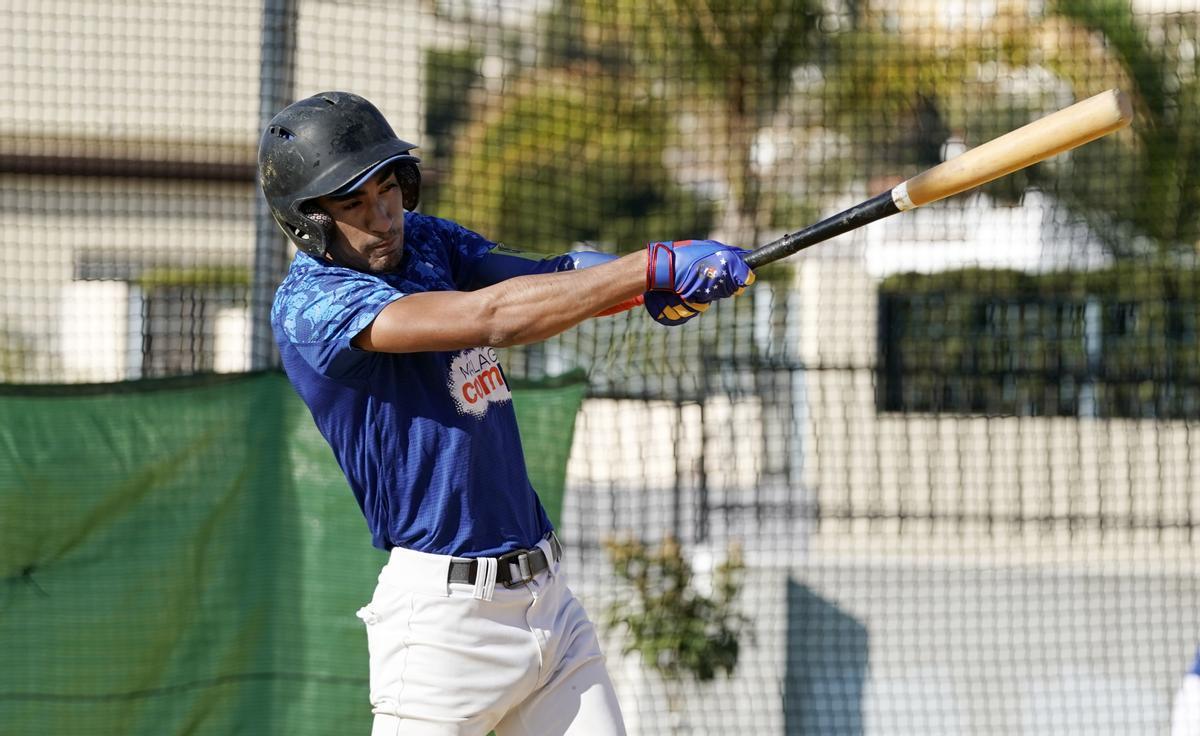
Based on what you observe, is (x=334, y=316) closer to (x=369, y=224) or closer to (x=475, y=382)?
(x=369, y=224)

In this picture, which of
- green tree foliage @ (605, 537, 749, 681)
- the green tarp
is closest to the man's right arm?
the green tarp

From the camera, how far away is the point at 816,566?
6.09 meters

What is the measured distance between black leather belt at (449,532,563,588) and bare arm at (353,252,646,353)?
0.48m

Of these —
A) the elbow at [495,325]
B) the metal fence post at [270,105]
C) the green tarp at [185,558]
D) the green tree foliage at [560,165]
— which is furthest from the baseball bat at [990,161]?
the green tree foliage at [560,165]

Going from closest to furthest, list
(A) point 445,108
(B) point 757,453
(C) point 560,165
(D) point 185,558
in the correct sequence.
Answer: (D) point 185,558 → (B) point 757,453 → (A) point 445,108 → (C) point 560,165

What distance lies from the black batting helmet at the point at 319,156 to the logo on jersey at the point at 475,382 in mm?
380

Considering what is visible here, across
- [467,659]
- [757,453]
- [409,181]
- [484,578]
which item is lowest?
[467,659]

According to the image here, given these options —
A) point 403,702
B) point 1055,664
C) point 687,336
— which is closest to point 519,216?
point 687,336

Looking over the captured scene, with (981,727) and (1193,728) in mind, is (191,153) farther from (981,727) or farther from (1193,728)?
(1193,728)

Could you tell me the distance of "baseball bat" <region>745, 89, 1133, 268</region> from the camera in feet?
8.62

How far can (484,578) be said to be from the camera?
9.10ft

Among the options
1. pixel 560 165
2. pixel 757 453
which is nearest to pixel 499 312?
pixel 757 453

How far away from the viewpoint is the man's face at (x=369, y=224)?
2.77m

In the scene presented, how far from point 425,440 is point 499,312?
1.17 ft
